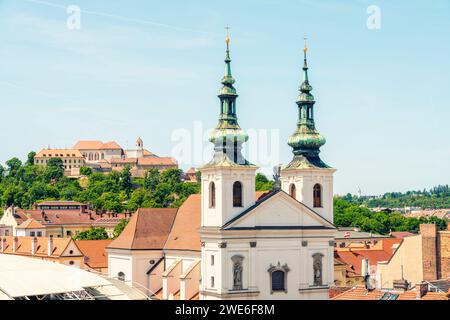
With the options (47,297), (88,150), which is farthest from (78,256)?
(88,150)

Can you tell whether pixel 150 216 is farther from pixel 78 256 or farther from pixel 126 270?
pixel 78 256

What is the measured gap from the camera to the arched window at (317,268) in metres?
46.8

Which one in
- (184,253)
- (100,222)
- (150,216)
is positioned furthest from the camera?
(100,222)

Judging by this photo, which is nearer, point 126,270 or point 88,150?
point 126,270

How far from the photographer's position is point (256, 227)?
45250mm

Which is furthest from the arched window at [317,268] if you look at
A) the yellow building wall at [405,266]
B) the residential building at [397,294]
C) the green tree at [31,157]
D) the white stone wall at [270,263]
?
the green tree at [31,157]

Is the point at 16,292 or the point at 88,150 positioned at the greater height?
the point at 88,150

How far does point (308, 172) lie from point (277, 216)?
11.5 feet

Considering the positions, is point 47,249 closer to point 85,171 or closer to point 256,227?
point 256,227

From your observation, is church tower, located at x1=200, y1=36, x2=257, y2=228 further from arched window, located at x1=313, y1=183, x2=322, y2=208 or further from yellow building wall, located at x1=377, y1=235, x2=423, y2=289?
yellow building wall, located at x1=377, y1=235, x2=423, y2=289

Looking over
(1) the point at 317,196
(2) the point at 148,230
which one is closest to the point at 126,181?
(2) the point at 148,230

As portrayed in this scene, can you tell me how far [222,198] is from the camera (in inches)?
1758
